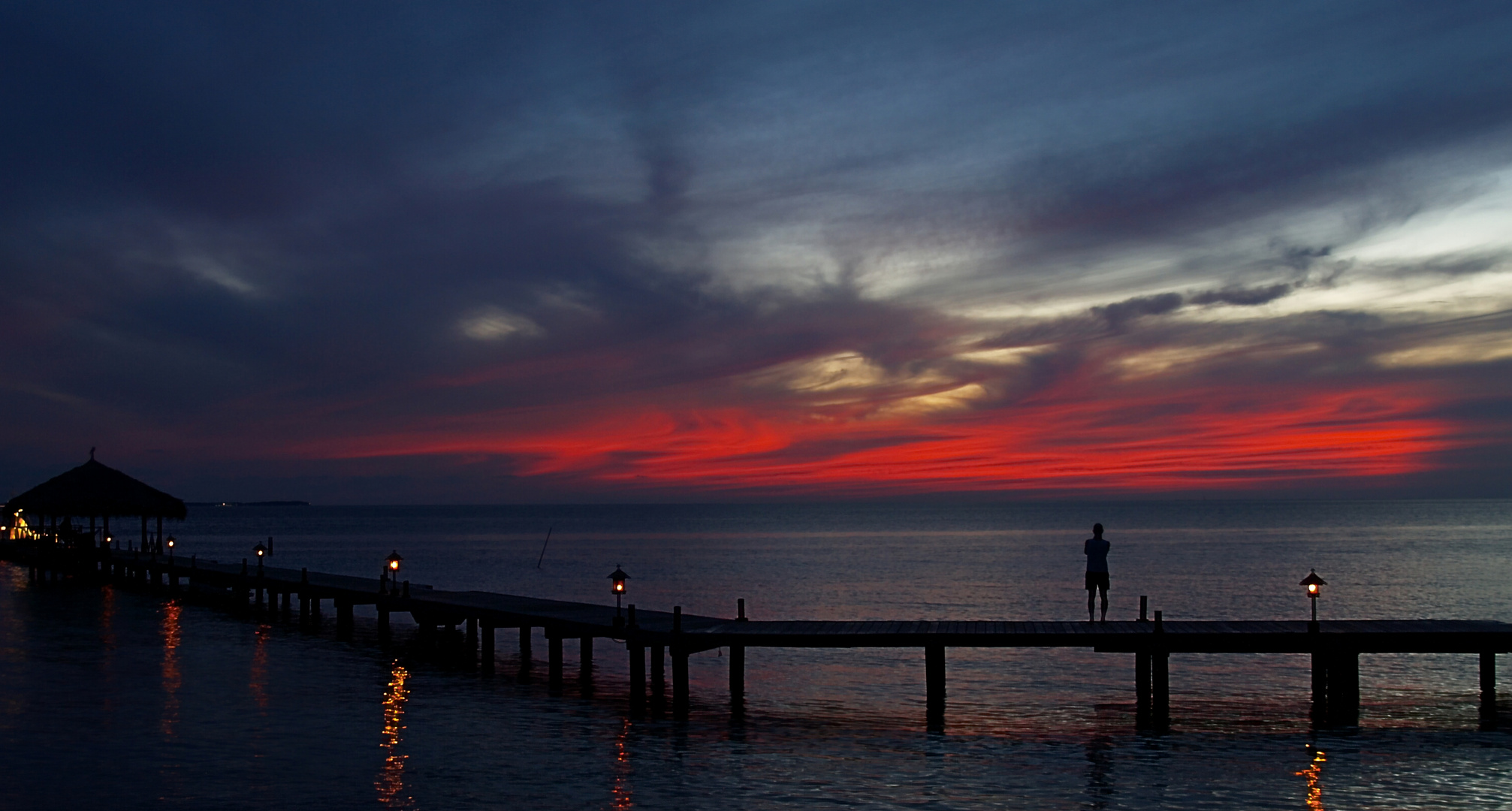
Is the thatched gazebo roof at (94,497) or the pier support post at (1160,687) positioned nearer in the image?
the pier support post at (1160,687)

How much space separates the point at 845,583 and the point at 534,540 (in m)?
75.8

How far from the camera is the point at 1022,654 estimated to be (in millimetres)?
32812

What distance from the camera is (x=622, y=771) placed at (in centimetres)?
1862

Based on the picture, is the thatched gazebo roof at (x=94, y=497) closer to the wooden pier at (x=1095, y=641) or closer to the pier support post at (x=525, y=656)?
the pier support post at (x=525, y=656)

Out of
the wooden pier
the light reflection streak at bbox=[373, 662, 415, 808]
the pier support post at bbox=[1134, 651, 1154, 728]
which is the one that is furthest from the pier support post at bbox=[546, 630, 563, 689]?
the pier support post at bbox=[1134, 651, 1154, 728]

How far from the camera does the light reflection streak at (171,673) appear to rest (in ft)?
73.7

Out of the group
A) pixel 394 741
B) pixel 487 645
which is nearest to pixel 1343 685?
pixel 394 741

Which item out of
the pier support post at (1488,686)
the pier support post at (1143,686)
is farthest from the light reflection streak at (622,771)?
the pier support post at (1488,686)

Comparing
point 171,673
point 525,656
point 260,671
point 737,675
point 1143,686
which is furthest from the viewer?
point 525,656

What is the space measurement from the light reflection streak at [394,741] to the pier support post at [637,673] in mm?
4389

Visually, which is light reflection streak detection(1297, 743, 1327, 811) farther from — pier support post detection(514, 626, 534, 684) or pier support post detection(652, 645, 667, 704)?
pier support post detection(514, 626, 534, 684)

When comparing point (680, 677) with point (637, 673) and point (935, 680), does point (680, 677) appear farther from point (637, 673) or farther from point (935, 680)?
point (935, 680)

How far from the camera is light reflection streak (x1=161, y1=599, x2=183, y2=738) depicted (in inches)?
885

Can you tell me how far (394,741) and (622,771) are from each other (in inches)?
182
